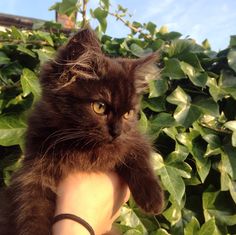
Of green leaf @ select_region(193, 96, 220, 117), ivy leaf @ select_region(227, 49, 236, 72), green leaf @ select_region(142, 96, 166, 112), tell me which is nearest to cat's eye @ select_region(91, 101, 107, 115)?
green leaf @ select_region(142, 96, 166, 112)

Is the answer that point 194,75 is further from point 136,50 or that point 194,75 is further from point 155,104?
point 136,50

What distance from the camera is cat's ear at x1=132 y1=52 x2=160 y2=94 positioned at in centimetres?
173

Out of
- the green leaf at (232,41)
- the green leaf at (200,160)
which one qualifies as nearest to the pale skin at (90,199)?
the green leaf at (200,160)

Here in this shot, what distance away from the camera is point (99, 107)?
1533mm

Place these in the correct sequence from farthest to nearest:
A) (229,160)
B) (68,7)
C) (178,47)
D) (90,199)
→ 1. (68,7)
2. (178,47)
3. (229,160)
4. (90,199)

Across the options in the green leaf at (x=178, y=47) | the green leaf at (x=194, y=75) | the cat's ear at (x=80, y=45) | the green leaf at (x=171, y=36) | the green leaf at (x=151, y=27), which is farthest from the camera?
the green leaf at (x=151, y=27)

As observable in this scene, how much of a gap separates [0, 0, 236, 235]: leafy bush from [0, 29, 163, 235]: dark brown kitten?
24 centimetres

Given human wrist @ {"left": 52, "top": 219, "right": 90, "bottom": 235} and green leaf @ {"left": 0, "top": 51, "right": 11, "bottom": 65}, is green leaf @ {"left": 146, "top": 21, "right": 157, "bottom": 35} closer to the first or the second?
green leaf @ {"left": 0, "top": 51, "right": 11, "bottom": 65}

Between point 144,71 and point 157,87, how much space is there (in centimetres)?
18

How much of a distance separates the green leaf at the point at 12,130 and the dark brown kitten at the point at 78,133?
207 mm

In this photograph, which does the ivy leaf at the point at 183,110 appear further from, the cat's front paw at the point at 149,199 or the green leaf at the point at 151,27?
the green leaf at the point at 151,27

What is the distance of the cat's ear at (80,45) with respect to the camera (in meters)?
1.47

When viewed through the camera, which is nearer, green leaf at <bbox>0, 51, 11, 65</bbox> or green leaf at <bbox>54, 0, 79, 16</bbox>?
green leaf at <bbox>0, 51, 11, 65</bbox>

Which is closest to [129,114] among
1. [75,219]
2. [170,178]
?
[170,178]
